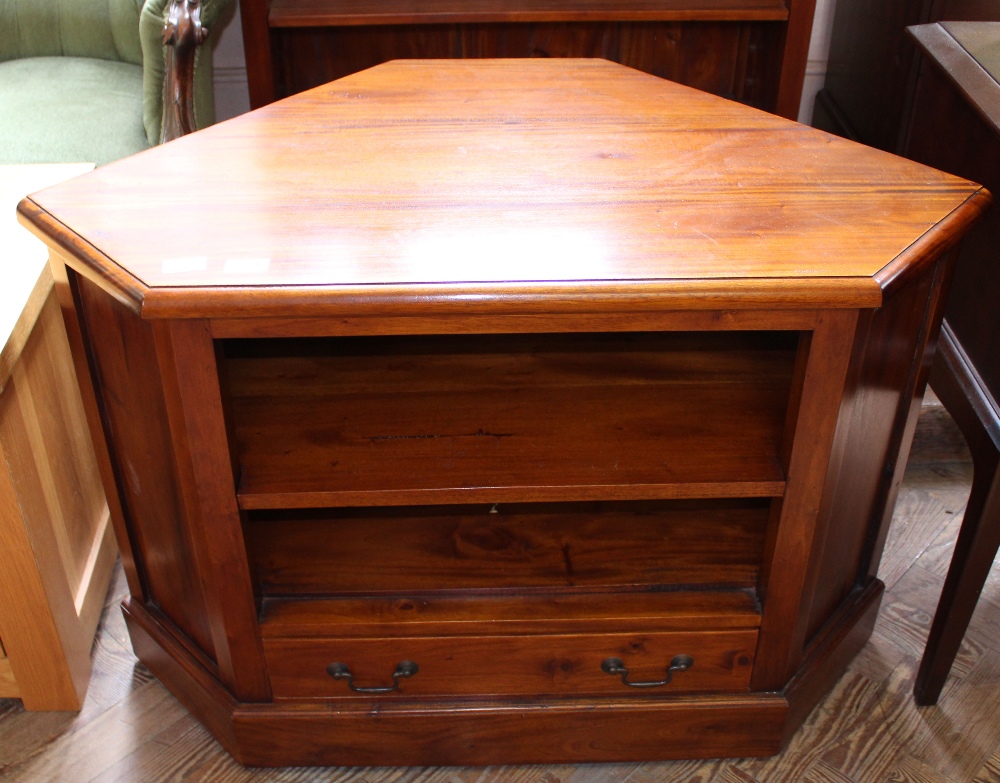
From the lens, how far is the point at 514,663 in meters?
1.06

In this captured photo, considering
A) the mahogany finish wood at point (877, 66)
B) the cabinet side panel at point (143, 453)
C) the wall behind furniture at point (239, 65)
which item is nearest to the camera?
the cabinet side panel at point (143, 453)

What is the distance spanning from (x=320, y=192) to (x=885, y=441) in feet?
2.12

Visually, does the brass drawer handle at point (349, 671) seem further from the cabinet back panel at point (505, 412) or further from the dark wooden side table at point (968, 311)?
the dark wooden side table at point (968, 311)

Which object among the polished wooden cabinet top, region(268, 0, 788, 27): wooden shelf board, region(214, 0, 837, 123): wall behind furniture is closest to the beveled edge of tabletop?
the polished wooden cabinet top

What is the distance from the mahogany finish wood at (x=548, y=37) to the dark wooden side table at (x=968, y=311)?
0.71 meters

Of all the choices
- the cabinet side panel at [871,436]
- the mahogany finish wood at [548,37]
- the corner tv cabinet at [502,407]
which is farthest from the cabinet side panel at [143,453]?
the mahogany finish wood at [548,37]

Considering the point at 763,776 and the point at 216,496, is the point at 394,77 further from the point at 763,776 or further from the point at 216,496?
the point at 763,776

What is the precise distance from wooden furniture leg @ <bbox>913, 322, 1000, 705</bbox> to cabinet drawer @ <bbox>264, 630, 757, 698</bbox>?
260mm

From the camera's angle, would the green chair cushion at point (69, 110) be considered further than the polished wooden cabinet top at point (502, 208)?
Yes

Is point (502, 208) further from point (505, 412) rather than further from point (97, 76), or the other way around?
point (97, 76)

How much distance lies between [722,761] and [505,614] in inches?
12.8

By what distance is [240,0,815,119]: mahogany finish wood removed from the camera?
182 centimetres

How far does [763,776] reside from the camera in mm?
1111

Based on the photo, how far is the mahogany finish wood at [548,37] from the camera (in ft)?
5.98
